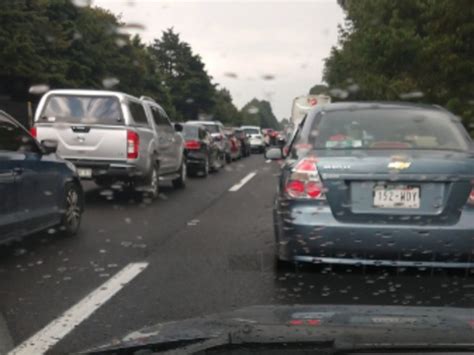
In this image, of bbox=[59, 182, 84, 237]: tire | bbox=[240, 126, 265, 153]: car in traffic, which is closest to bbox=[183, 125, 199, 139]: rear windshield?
bbox=[59, 182, 84, 237]: tire

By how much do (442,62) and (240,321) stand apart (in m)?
25.3

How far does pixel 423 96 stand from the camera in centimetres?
3212

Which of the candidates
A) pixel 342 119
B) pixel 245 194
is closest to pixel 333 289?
pixel 342 119

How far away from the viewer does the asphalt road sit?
5.02 meters

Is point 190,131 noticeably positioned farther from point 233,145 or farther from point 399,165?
point 399,165

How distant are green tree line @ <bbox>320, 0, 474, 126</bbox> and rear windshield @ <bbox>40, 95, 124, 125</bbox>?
16436mm

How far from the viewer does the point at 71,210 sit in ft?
28.6

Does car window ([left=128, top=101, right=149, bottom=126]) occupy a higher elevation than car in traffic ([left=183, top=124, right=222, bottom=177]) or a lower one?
higher

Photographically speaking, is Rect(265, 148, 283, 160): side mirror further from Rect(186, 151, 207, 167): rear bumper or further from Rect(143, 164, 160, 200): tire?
Rect(186, 151, 207, 167): rear bumper

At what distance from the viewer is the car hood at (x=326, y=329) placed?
8.36ft

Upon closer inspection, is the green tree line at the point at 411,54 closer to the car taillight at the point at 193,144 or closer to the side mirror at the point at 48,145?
the car taillight at the point at 193,144

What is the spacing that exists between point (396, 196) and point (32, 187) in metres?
3.68

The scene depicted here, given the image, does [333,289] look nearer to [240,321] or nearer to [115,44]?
[240,321]

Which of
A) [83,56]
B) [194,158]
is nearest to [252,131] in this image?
[83,56]
